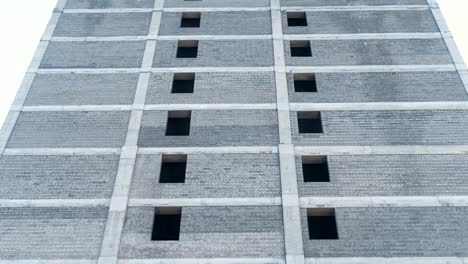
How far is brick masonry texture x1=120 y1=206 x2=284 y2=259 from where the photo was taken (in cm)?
1305

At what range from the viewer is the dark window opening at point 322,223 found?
14109 mm

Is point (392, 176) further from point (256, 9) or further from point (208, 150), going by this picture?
point (256, 9)

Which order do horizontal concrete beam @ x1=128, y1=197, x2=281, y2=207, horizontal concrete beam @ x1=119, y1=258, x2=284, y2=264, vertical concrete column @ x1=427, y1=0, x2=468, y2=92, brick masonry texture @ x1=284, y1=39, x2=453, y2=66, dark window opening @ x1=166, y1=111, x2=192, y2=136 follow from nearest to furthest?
1. horizontal concrete beam @ x1=119, y1=258, x2=284, y2=264
2. horizontal concrete beam @ x1=128, y1=197, x2=281, y2=207
3. dark window opening @ x1=166, y1=111, x2=192, y2=136
4. vertical concrete column @ x1=427, y1=0, x2=468, y2=92
5. brick masonry texture @ x1=284, y1=39, x2=453, y2=66

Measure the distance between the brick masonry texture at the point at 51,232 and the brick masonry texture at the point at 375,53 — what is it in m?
9.86

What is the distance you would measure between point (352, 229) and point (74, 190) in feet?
29.2

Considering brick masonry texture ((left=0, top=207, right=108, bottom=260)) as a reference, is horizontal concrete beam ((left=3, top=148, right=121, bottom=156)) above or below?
above

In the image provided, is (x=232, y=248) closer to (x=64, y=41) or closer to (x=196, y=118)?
(x=196, y=118)

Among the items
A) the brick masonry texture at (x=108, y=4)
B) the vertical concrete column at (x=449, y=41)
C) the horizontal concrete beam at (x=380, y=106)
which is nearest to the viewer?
the horizontal concrete beam at (x=380, y=106)

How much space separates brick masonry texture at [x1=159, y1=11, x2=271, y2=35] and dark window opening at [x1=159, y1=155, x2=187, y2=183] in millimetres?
6748

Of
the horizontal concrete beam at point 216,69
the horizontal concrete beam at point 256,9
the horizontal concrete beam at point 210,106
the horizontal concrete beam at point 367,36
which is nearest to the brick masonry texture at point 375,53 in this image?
the horizontal concrete beam at point 367,36

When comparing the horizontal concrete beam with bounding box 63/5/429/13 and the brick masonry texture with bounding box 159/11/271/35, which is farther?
the horizontal concrete beam with bounding box 63/5/429/13

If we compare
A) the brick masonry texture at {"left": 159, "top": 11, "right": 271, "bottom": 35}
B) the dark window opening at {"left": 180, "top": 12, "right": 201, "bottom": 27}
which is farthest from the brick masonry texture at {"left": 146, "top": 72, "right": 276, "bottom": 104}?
the dark window opening at {"left": 180, "top": 12, "right": 201, "bottom": 27}

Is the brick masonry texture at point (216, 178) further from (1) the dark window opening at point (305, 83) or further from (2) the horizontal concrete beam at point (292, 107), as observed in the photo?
(1) the dark window opening at point (305, 83)

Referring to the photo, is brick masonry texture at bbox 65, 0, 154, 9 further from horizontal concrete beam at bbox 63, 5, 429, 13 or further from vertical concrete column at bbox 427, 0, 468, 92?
vertical concrete column at bbox 427, 0, 468, 92
